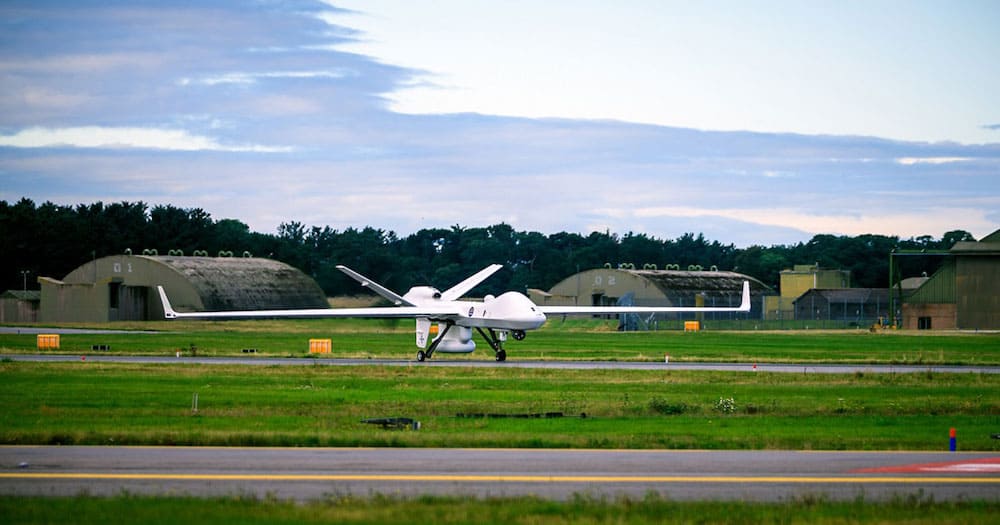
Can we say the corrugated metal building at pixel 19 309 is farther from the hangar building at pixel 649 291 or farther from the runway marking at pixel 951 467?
the runway marking at pixel 951 467

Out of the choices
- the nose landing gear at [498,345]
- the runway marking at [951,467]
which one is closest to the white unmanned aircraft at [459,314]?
the nose landing gear at [498,345]

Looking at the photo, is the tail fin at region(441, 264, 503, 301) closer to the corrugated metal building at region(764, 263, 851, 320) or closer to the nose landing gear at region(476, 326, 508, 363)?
the nose landing gear at region(476, 326, 508, 363)

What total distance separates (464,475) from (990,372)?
32.1m

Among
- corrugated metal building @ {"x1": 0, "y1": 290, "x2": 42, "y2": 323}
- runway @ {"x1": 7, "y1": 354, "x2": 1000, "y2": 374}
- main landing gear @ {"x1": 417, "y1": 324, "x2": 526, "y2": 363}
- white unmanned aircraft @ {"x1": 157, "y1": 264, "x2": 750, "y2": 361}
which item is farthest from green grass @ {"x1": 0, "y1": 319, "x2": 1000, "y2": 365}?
corrugated metal building @ {"x1": 0, "y1": 290, "x2": 42, "y2": 323}

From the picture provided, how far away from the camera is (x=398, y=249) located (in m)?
169

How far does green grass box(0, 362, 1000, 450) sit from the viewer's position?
77.3 ft

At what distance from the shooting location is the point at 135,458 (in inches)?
800

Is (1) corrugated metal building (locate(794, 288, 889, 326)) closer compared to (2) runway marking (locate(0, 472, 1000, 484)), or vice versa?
(2) runway marking (locate(0, 472, 1000, 484))

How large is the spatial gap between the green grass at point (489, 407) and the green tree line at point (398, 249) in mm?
73848

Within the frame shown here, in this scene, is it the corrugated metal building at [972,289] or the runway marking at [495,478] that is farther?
the corrugated metal building at [972,289]

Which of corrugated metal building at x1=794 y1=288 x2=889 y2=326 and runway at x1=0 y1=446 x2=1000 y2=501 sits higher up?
corrugated metal building at x1=794 y1=288 x2=889 y2=326

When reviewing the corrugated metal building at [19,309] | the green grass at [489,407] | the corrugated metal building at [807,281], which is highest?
the corrugated metal building at [807,281]

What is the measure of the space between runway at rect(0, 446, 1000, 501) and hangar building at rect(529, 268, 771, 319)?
3446 inches

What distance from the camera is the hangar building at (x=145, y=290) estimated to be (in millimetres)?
96625
